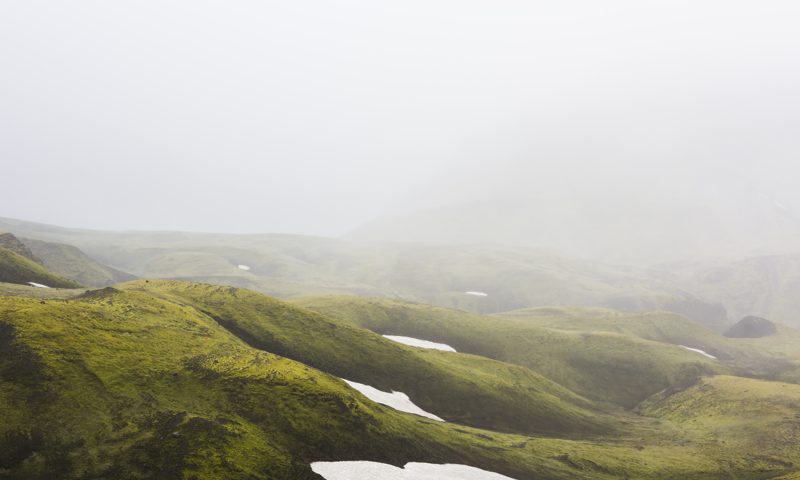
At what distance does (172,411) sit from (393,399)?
89.3ft

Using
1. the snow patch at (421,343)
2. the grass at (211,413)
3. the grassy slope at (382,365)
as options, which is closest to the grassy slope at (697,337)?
the snow patch at (421,343)

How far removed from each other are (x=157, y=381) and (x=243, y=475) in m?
10.9

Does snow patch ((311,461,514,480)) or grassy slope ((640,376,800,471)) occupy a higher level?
snow patch ((311,461,514,480))

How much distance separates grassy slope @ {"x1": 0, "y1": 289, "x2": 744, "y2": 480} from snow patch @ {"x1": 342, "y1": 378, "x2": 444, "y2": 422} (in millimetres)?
5962

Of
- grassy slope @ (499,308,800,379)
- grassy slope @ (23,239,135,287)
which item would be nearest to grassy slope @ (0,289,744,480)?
grassy slope @ (499,308,800,379)

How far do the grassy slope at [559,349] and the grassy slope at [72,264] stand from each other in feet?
333

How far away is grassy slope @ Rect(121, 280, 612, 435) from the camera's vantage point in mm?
53562

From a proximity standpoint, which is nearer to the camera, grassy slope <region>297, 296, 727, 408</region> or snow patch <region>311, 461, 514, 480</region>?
snow patch <region>311, 461, 514, 480</region>

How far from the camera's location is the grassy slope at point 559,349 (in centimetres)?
8700

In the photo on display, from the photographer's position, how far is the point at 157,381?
31422mm

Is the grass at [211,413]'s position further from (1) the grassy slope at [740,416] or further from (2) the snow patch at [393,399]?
(2) the snow patch at [393,399]

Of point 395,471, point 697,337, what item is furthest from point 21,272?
point 697,337

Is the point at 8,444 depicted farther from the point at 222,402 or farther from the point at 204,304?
the point at 204,304

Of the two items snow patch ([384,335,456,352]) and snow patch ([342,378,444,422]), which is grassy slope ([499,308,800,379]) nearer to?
snow patch ([384,335,456,352])
